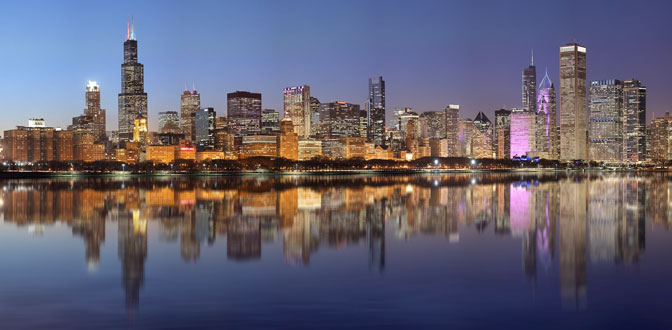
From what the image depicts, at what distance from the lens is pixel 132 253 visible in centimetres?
2631

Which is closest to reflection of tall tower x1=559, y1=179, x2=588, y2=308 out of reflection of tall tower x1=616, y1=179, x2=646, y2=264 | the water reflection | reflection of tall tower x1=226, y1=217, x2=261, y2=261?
the water reflection

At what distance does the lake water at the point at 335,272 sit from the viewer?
51.1ft

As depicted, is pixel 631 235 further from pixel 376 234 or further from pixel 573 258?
pixel 376 234

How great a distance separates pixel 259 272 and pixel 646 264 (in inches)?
562

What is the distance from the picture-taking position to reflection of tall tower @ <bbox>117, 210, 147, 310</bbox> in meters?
18.6

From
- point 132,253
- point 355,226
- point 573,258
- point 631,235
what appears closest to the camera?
point 573,258

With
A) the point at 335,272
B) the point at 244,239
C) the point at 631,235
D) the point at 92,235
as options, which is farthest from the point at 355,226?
the point at 631,235

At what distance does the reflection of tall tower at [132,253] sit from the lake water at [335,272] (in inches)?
3.5

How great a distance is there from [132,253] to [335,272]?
9.71 m

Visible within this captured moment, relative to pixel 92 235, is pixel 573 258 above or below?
below

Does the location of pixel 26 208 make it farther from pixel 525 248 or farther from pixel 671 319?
pixel 671 319

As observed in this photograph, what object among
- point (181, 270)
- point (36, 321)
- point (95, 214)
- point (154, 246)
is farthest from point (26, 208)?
point (36, 321)

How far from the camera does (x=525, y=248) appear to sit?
91.0ft

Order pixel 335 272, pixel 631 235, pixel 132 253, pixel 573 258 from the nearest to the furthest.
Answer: pixel 335 272 < pixel 573 258 < pixel 132 253 < pixel 631 235
